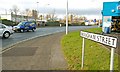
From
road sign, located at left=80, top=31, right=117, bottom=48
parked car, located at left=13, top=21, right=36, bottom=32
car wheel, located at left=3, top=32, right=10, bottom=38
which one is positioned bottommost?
car wheel, located at left=3, top=32, right=10, bottom=38

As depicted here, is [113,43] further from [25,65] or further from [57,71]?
[25,65]

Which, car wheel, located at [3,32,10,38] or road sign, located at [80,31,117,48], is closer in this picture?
road sign, located at [80,31,117,48]

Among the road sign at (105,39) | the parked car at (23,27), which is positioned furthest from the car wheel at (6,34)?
the road sign at (105,39)

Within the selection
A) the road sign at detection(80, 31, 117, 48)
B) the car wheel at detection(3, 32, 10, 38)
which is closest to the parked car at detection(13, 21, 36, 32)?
the car wheel at detection(3, 32, 10, 38)

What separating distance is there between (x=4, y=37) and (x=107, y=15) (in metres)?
14.7

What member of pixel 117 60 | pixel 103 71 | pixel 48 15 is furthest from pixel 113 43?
pixel 48 15

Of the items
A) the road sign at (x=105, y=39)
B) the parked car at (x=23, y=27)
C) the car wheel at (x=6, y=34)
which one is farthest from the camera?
the parked car at (x=23, y=27)

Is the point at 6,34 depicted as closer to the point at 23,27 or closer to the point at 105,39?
the point at 23,27

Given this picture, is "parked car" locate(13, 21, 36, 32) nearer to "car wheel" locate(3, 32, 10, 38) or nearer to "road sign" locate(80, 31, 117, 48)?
"car wheel" locate(3, 32, 10, 38)

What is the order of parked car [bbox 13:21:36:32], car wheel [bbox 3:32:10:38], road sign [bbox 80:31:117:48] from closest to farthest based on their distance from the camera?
road sign [bbox 80:31:117:48], car wheel [bbox 3:32:10:38], parked car [bbox 13:21:36:32]

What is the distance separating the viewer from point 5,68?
7.30 m

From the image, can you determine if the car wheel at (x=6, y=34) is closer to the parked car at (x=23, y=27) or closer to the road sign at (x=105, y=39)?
the parked car at (x=23, y=27)

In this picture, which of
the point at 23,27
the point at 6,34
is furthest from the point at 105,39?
the point at 23,27

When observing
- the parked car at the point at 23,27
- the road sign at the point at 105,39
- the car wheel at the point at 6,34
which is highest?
the road sign at the point at 105,39
